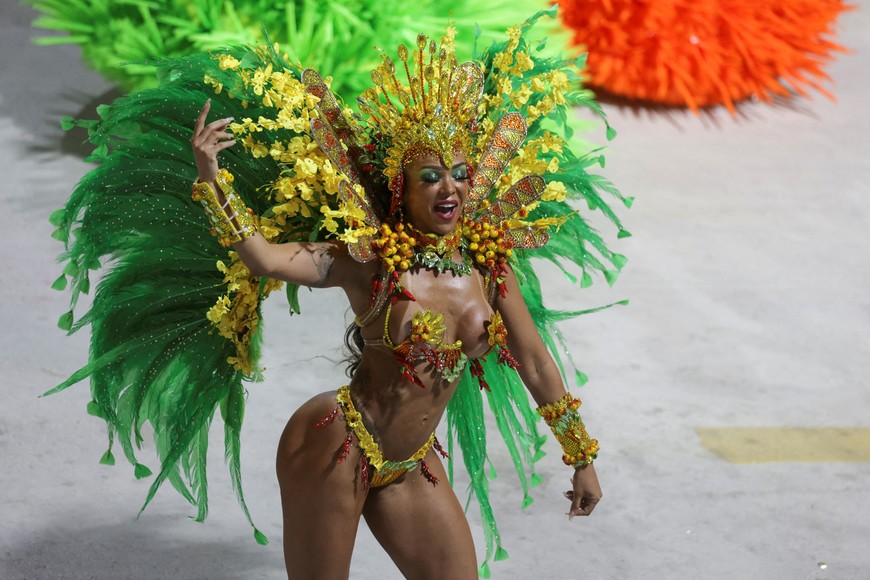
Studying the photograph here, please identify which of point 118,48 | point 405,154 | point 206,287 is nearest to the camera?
point 405,154

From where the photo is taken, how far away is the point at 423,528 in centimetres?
221

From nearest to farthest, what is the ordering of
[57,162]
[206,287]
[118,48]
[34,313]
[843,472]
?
[206,287]
[843,472]
[34,313]
[118,48]
[57,162]

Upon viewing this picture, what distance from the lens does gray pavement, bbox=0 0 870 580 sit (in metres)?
2.90

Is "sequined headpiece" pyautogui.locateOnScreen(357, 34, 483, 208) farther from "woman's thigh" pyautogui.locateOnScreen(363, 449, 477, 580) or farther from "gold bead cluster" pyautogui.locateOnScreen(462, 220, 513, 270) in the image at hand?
"woman's thigh" pyautogui.locateOnScreen(363, 449, 477, 580)

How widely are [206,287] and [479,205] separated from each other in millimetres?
532

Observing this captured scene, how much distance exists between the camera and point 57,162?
4512 millimetres

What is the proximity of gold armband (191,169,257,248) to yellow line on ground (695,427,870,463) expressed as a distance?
1838 mm

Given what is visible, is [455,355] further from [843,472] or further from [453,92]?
[843,472]

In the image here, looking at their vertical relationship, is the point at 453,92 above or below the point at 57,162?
above

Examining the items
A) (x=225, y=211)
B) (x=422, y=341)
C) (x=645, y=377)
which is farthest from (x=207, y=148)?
(x=645, y=377)

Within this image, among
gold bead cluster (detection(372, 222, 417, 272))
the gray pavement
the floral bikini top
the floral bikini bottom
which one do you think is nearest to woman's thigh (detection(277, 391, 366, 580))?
the floral bikini bottom

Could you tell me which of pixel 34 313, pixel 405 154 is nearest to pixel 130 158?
pixel 405 154

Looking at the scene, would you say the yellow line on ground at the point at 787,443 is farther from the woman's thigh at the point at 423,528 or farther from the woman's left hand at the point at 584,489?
the woman's thigh at the point at 423,528

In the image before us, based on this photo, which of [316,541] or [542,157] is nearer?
[316,541]
